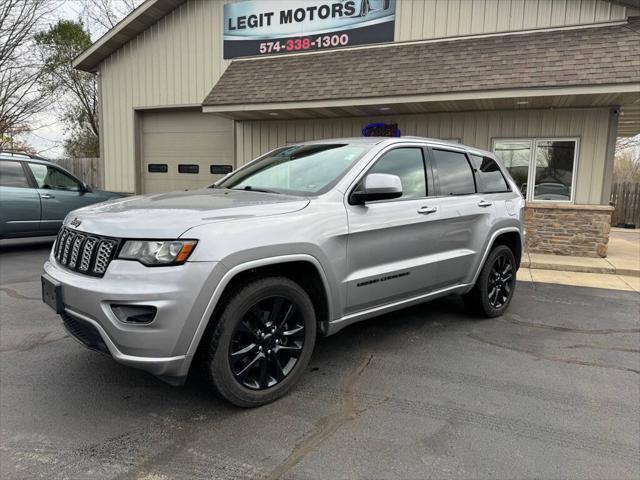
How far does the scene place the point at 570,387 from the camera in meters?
3.62

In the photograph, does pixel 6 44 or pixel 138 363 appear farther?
pixel 6 44

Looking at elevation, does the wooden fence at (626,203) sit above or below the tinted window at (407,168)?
below

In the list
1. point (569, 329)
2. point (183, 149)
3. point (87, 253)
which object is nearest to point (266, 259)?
point (87, 253)

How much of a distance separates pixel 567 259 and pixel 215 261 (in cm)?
815

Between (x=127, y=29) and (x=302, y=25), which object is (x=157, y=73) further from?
(x=302, y=25)

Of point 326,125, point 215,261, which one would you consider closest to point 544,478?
point 215,261

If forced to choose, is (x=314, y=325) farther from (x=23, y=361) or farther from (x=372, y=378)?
(x=23, y=361)

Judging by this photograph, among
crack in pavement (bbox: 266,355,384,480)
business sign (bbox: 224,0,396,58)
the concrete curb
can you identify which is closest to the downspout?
the concrete curb

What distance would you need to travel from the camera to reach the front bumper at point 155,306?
261 cm

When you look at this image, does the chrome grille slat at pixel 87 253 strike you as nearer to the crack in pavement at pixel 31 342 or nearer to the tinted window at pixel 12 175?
the crack in pavement at pixel 31 342

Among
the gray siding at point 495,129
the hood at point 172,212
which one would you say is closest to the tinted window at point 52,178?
the gray siding at point 495,129

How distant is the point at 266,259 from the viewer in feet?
9.72

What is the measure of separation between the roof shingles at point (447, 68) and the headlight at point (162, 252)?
7111 millimetres

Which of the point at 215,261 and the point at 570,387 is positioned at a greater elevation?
the point at 215,261
